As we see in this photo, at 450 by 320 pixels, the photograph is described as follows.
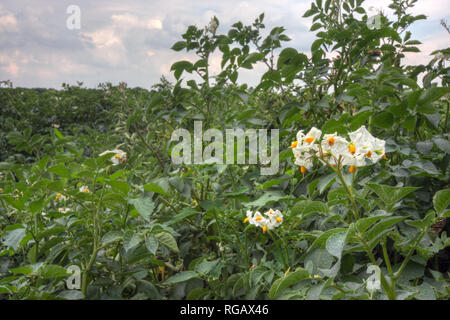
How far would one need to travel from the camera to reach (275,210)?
3.69 ft

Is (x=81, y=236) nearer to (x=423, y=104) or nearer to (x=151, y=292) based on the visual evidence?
(x=151, y=292)

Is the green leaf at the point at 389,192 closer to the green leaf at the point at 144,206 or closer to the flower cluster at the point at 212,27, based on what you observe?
the green leaf at the point at 144,206

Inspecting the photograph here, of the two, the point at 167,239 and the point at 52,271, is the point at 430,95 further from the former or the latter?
the point at 52,271

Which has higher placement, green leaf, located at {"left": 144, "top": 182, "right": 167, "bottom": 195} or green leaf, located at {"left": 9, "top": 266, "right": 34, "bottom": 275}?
green leaf, located at {"left": 144, "top": 182, "right": 167, "bottom": 195}

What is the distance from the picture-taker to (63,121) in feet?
17.1

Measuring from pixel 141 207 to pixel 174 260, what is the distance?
66cm

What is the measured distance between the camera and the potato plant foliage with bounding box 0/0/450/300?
2.81 feet

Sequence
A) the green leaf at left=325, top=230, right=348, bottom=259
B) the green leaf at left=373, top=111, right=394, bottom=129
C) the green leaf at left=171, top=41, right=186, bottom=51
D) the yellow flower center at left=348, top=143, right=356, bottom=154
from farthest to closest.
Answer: the green leaf at left=171, top=41, right=186, bottom=51 → the green leaf at left=373, top=111, right=394, bottom=129 → the yellow flower center at left=348, top=143, right=356, bottom=154 → the green leaf at left=325, top=230, right=348, bottom=259

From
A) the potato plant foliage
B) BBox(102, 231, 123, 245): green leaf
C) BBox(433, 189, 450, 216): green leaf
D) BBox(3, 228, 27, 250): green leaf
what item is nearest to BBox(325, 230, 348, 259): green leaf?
the potato plant foliage

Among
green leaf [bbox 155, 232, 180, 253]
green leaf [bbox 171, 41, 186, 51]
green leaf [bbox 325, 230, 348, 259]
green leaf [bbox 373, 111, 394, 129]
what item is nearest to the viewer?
green leaf [bbox 325, 230, 348, 259]

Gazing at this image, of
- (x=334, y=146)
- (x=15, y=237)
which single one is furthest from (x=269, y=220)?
(x=15, y=237)

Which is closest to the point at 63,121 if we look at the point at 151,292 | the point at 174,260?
the point at 174,260

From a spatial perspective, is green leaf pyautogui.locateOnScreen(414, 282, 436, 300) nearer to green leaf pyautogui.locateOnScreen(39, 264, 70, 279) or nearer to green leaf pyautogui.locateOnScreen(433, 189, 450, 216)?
green leaf pyautogui.locateOnScreen(433, 189, 450, 216)

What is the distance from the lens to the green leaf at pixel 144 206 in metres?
0.93
